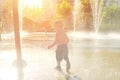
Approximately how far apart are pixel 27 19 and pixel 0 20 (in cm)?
1728

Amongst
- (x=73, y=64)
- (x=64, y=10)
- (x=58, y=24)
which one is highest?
(x=58, y=24)

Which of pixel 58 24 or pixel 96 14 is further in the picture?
pixel 96 14

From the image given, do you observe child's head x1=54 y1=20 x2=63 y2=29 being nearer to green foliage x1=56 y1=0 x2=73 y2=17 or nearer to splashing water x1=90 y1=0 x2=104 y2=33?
splashing water x1=90 y1=0 x2=104 y2=33

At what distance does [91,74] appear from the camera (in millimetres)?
9867

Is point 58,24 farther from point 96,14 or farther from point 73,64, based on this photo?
point 96,14

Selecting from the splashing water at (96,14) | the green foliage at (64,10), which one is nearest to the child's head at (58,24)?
the splashing water at (96,14)

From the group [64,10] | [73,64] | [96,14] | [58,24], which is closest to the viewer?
[58,24]

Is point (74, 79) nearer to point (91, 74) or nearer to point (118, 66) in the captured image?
point (91, 74)

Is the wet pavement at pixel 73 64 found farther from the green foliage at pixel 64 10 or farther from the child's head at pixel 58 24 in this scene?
the green foliage at pixel 64 10

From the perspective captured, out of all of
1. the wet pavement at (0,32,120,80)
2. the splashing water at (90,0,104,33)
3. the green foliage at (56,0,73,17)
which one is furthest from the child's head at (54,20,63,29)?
the green foliage at (56,0,73,17)

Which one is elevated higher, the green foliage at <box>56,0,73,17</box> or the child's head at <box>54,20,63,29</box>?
the child's head at <box>54,20,63,29</box>

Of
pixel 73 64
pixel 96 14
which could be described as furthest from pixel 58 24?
pixel 96 14

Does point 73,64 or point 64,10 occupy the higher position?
point 73,64

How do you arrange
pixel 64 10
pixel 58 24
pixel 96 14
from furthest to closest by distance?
1. pixel 64 10
2. pixel 96 14
3. pixel 58 24
